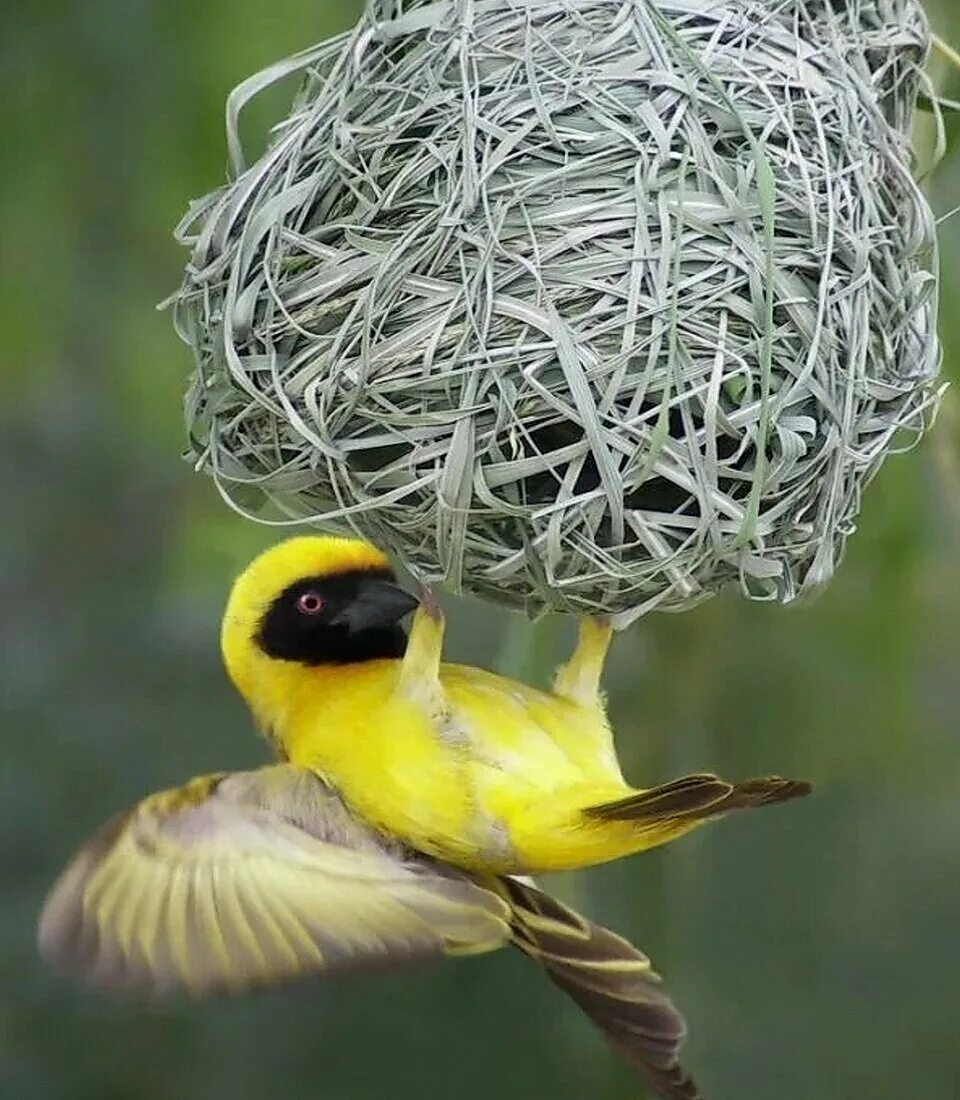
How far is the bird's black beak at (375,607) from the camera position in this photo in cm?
120

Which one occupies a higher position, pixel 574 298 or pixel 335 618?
pixel 574 298

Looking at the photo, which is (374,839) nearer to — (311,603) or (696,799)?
(311,603)

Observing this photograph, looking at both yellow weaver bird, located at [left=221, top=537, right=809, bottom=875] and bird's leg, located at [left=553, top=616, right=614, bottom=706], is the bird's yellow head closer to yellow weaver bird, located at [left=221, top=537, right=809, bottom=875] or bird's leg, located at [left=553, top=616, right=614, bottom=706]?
yellow weaver bird, located at [left=221, top=537, right=809, bottom=875]

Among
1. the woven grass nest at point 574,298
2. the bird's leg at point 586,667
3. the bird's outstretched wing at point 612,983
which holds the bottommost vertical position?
the bird's outstretched wing at point 612,983

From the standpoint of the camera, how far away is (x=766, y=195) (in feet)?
3.05

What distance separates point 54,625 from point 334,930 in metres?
1.12

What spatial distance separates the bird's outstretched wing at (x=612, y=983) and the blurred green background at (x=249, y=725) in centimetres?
35

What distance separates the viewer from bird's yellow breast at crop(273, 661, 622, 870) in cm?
116

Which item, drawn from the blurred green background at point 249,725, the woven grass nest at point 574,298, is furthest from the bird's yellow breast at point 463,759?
the blurred green background at point 249,725

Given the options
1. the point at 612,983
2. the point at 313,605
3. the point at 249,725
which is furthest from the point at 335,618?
the point at 249,725

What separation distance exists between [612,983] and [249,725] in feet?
3.68

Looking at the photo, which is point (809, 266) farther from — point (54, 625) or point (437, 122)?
point (54, 625)

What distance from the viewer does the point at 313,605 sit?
1.24 m

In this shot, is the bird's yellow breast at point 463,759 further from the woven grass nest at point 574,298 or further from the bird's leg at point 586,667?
the woven grass nest at point 574,298
